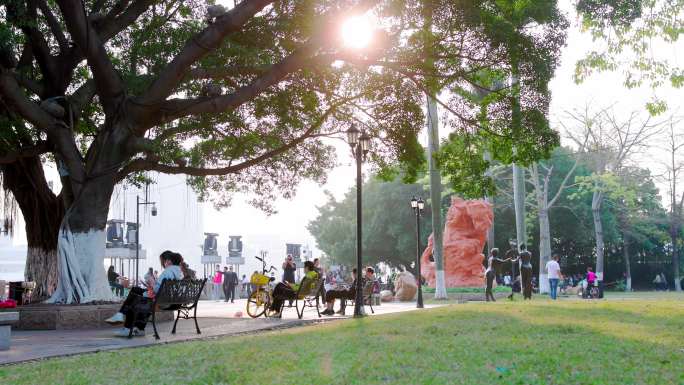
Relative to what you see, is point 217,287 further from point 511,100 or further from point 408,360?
point 408,360

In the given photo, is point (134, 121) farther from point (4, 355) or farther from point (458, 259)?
point (458, 259)

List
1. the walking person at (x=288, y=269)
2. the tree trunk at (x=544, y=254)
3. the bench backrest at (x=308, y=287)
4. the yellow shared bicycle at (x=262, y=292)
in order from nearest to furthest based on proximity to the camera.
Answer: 1. the bench backrest at (x=308, y=287)
2. the yellow shared bicycle at (x=262, y=292)
3. the walking person at (x=288, y=269)
4. the tree trunk at (x=544, y=254)

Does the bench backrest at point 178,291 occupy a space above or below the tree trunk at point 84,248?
below

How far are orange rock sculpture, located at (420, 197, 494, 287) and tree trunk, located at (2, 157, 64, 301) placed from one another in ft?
70.8

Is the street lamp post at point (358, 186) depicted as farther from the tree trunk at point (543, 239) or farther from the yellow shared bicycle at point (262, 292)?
the tree trunk at point (543, 239)

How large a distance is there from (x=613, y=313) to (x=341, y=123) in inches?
346

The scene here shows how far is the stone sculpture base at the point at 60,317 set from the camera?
1357 cm

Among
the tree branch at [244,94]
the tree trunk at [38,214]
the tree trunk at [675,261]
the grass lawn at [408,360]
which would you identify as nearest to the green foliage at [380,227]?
the tree trunk at [675,261]

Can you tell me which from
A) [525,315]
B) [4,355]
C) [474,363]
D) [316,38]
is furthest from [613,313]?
[4,355]

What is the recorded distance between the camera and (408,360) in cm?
678

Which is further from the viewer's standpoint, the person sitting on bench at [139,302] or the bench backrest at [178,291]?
the person sitting on bench at [139,302]

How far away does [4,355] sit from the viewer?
8.70 meters

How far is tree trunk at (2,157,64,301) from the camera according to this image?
1869 cm

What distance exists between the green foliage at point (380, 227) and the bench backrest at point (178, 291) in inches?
1625
